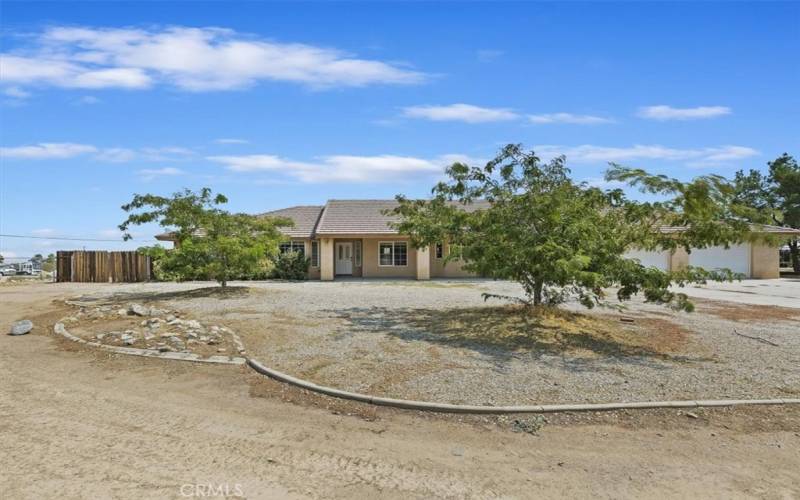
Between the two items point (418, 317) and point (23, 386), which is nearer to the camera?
point (23, 386)

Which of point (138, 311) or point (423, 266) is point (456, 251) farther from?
point (423, 266)

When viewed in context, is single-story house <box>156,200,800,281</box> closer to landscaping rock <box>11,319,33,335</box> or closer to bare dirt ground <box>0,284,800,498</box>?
landscaping rock <box>11,319,33,335</box>

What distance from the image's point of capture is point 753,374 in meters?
7.64

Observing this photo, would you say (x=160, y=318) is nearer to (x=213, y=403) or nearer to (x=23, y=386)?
(x=23, y=386)

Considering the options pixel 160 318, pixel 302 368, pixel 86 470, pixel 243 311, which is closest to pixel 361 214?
pixel 243 311

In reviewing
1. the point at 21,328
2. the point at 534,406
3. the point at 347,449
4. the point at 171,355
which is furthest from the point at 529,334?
the point at 21,328

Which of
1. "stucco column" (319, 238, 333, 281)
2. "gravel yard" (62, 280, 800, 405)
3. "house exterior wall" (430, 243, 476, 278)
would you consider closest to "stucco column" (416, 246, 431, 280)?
"house exterior wall" (430, 243, 476, 278)

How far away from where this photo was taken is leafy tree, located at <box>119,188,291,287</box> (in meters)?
17.6

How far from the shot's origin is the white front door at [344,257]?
30.7 m

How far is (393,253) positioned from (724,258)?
18336mm

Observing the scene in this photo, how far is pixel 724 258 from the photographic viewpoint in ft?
101

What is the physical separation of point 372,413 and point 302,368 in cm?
204

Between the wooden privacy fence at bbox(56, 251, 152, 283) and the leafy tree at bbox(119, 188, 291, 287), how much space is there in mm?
11048

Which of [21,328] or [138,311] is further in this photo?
[138,311]
